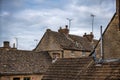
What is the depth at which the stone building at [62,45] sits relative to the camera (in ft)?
157

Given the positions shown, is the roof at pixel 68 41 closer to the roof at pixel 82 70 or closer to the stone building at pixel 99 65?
the stone building at pixel 99 65

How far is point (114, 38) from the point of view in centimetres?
1923

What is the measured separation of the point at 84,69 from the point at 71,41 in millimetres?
33384

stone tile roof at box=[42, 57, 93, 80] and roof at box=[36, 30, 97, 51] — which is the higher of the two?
roof at box=[36, 30, 97, 51]

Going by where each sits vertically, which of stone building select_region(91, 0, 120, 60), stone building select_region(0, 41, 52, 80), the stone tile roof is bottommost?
stone building select_region(0, 41, 52, 80)

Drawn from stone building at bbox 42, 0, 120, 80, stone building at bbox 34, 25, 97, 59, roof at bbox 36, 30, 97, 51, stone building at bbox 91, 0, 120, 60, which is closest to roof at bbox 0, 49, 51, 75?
stone building at bbox 34, 25, 97, 59

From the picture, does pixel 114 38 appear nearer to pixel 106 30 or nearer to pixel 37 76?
pixel 106 30

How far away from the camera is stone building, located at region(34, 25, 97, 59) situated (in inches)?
1881

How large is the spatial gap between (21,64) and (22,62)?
793 mm

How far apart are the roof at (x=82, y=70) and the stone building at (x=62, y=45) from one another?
27508mm

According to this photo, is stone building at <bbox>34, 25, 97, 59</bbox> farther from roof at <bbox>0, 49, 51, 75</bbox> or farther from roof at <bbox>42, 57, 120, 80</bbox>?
roof at <bbox>42, 57, 120, 80</bbox>

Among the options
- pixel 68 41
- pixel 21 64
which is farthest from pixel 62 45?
pixel 21 64

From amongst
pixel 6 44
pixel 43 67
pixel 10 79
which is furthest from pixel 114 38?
pixel 6 44

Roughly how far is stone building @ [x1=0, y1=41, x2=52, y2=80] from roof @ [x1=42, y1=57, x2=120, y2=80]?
58.8ft
